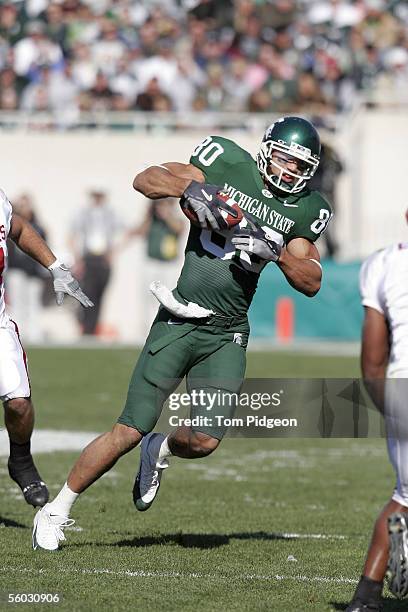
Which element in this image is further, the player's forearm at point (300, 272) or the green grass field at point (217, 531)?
the player's forearm at point (300, 272)

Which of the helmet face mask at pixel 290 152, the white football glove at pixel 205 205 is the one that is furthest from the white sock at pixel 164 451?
the helmet face mask at pixel 290 152

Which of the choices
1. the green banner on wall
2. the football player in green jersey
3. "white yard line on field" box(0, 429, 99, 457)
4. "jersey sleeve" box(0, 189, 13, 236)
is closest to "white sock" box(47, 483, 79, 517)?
the football player in green jersey

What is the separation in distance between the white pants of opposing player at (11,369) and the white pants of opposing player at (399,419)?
78.6 inches

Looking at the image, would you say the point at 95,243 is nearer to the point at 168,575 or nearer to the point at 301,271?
the point at 301,271

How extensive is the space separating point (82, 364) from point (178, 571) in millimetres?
9337

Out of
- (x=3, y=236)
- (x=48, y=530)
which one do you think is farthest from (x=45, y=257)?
(x=48, y=530)

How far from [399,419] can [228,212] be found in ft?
4.58

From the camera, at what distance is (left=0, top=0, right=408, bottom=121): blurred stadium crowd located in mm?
18359

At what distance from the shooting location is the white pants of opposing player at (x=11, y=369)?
219 inches

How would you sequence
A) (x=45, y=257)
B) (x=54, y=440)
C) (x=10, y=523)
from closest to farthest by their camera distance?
(x=45, y=257) → (x=10, y=523) → (x=54, y=440)

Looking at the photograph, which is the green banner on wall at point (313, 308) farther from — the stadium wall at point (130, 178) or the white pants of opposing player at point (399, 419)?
the white pants of opposing player at point (399, 419)

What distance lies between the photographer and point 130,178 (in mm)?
19844

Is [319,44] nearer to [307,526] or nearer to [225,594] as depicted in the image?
[307,526]

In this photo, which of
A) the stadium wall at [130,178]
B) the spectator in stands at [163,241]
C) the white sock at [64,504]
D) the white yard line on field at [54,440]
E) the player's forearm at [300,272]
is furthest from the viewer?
the stadium wall at [130,178]
